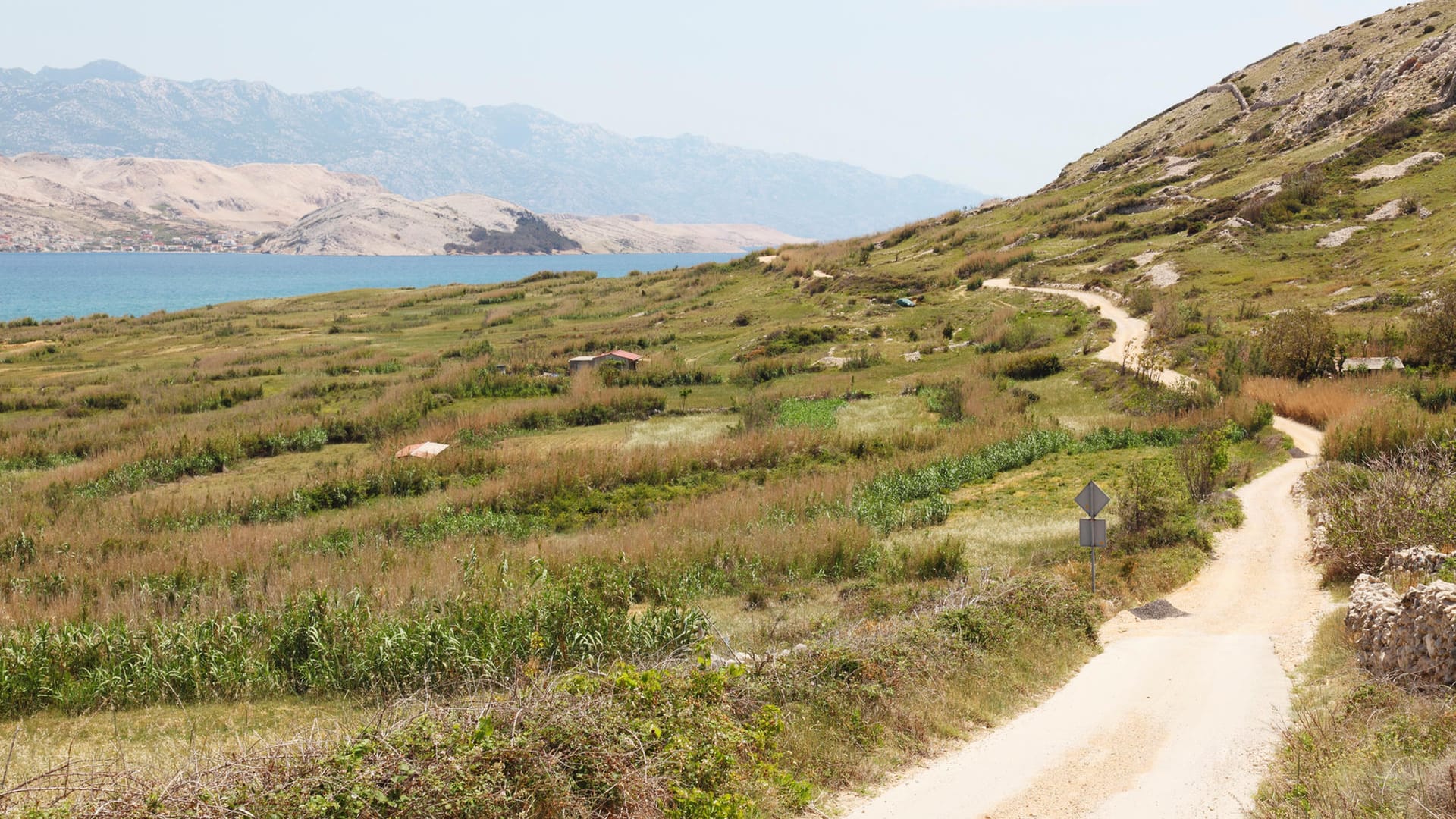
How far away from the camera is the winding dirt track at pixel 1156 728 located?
817cm

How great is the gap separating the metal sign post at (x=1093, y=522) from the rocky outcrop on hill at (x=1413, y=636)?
4.54m

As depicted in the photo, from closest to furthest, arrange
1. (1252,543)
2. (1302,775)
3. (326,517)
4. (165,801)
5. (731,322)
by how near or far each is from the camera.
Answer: (165,801)
(1302,775)
(1252,543)
(326,517)
(731,322)

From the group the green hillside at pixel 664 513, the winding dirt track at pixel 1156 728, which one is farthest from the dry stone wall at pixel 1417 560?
the green hillside at pixel 664 513

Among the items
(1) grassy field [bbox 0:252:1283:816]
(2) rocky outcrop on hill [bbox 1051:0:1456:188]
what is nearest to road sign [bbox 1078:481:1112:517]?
(1) grassy field [bbox 0:252:1283:816]

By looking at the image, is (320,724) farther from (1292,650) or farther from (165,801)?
(1292,650)

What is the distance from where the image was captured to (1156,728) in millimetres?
9773

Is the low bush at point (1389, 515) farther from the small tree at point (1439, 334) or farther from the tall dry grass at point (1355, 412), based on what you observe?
the small tree at point (1439, 334)

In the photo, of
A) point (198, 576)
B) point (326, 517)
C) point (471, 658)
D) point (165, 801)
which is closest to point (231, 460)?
point (326, 517)

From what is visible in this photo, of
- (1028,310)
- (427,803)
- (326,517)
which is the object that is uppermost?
(1028,310)

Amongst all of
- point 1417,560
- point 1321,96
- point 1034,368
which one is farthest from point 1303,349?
point 1321,96

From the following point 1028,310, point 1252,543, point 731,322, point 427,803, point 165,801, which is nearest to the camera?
point 165,801

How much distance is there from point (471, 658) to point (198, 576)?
861 centimetres

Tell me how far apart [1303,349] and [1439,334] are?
3.70m

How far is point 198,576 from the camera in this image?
1606 centimetres
